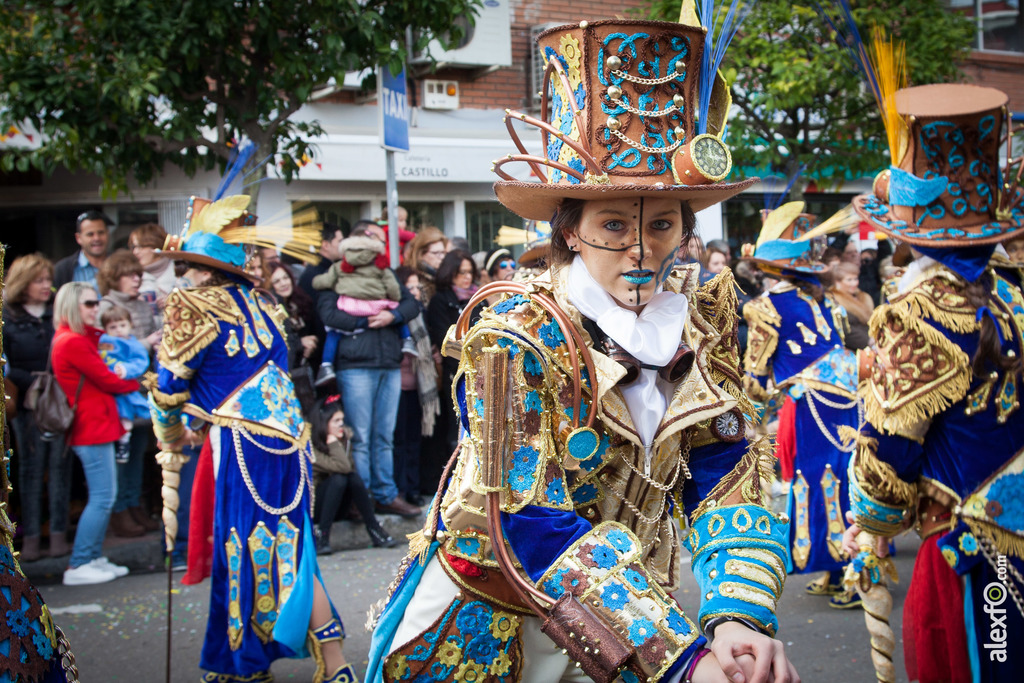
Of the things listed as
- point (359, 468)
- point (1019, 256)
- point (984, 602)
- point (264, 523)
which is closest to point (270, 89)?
point (359, 468)

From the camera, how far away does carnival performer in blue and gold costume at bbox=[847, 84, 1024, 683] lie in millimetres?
3262

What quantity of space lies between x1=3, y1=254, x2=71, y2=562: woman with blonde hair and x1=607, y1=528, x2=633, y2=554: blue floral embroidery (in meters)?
5.58

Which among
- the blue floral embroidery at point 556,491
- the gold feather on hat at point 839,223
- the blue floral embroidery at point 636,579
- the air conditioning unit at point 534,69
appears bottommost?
the blue floral embroidery at point 636,579

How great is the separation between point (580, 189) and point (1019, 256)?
4464mm

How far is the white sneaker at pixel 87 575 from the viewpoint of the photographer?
253 inches

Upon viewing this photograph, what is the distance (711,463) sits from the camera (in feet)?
7.97

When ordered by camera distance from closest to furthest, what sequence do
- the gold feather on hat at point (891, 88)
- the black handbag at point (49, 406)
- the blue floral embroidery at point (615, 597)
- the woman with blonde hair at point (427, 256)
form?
1. the blue floral embroidery at point (615, 597)
2. the gold feather on hat at point (891, 88)
3. the black handbag at point (49, 406)
4. the woman with blonde hair at point (427, 256)

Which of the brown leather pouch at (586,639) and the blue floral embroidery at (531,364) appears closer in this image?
the brown leather pouch at (586,639)

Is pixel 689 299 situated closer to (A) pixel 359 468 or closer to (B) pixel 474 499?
(B) pixel 474 499

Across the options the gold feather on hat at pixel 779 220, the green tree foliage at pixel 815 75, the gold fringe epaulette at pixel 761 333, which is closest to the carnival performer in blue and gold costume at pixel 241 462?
the gold fringe epaulette at pixel 761 333

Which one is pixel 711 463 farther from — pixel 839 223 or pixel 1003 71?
pixel 1003 71

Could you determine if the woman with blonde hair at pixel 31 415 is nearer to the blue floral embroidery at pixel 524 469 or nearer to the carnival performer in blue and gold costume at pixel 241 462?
the carnival performer in blue and gold costume at pixel 241 462

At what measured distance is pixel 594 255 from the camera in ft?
7.73

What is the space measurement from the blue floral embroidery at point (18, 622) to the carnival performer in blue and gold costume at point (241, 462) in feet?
8.67
